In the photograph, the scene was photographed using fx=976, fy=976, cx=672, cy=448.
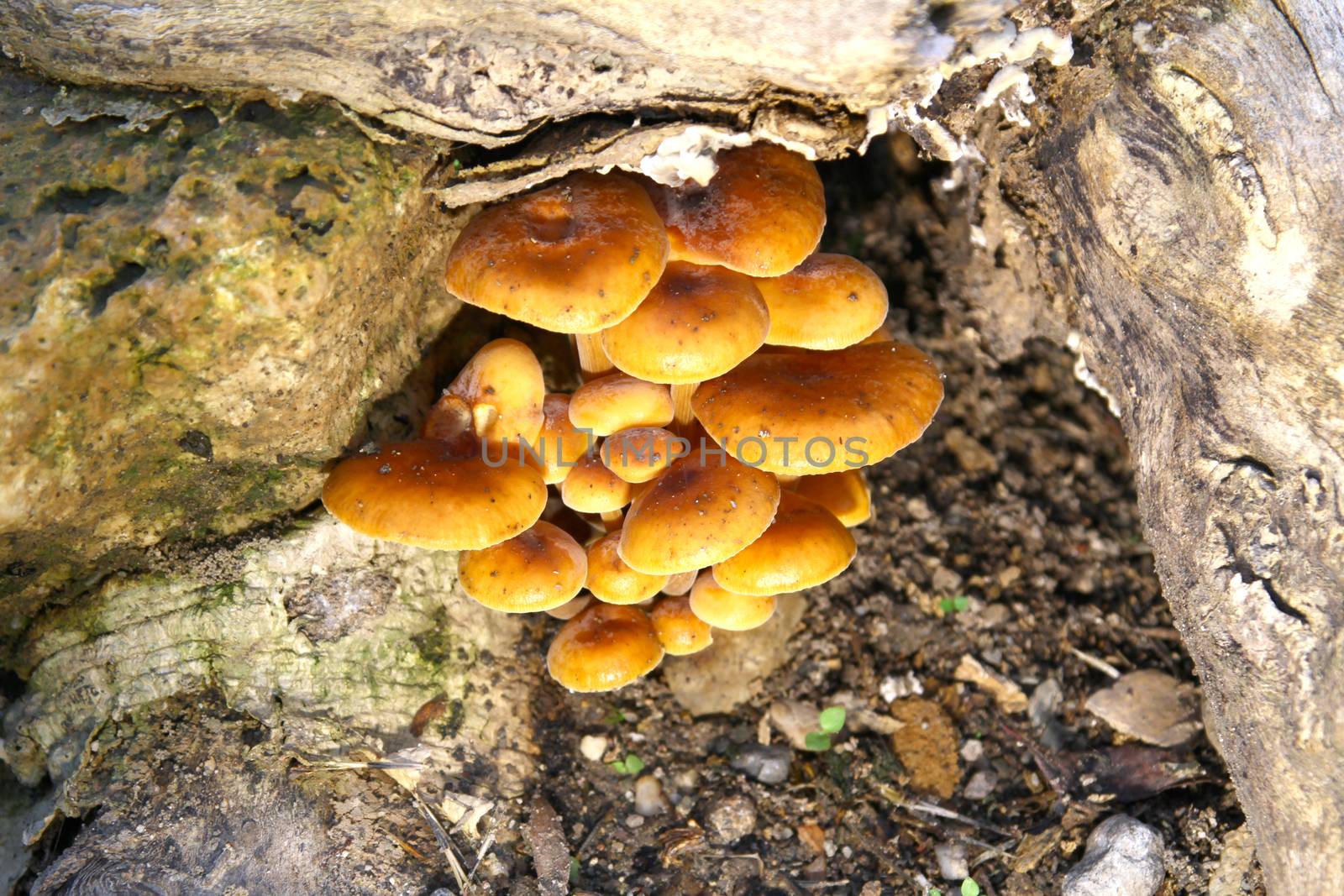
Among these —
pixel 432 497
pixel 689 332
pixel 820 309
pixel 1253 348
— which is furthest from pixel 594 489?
pixel 1253 348

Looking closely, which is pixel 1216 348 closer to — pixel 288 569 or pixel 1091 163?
pixel 1091 163

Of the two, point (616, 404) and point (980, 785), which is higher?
point (616, 404)

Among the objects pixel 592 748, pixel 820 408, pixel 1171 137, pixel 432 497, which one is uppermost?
pixel 1171 137

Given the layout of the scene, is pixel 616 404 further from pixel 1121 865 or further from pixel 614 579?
pixel 1121 865

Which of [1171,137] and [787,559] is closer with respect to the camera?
[1171,137]

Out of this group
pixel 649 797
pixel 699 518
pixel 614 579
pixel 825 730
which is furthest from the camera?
pixel 825 730

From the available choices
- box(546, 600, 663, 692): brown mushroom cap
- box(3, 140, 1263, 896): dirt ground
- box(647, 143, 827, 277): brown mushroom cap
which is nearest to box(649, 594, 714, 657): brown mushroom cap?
box(546, 600, 663, 692): brown mushroom cap

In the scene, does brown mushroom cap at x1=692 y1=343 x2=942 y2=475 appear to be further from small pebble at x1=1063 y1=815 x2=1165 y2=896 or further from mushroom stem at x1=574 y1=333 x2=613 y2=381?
small pebble at x1=1063 y1=815 x2=1165 y2=896
